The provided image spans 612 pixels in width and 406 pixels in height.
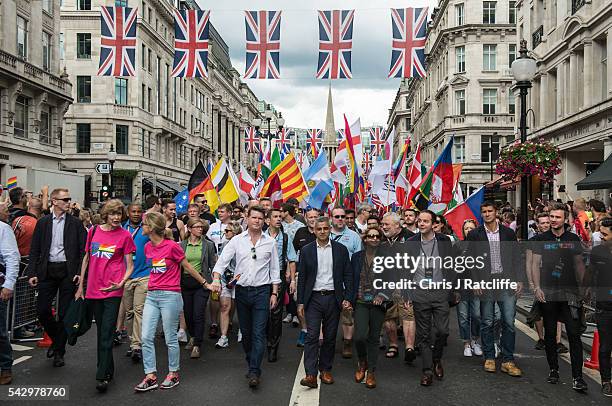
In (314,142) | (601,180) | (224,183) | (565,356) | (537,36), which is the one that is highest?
(537,36)

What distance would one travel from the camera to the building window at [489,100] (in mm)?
49438

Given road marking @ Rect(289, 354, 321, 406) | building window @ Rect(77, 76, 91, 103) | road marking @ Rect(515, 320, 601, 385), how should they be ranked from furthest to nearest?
building window @ Rect(77, 76, 91, 103), road marking @ Rect(515, 320, 601, 385), road marking @ Rect(289, 354, 321, 406)

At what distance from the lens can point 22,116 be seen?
101 ft

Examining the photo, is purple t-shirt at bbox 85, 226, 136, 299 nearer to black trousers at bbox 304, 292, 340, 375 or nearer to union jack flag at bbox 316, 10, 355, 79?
black trousers at bbox 304, 292, 340, 375

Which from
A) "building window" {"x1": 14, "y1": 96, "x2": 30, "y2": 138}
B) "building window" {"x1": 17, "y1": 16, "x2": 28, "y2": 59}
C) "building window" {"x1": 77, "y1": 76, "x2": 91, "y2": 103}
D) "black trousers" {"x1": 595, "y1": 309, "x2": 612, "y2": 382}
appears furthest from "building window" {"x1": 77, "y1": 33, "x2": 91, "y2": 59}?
"black trousers" {"x1": 595, "y1": 309, "x2": 612, "y2": 382}

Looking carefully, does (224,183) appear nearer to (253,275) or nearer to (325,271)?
(253,275)

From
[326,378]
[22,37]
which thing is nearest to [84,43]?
[22,37]

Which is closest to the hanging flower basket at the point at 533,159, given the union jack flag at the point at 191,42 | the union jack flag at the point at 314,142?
the union jack flag at the point at 191,42

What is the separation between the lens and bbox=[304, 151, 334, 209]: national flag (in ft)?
46.9

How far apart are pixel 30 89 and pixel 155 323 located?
29170mm

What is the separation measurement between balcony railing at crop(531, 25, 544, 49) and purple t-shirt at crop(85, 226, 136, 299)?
89.9 ft

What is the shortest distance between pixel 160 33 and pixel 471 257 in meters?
48.6

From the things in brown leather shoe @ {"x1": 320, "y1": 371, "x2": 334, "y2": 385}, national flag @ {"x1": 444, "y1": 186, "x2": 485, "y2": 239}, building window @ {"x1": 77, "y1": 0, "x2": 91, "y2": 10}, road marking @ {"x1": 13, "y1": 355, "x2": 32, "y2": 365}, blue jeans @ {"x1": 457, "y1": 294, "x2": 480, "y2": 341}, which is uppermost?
building window @ {"x1": 77, "y1": 0, "x2": 91, "y2": 10}

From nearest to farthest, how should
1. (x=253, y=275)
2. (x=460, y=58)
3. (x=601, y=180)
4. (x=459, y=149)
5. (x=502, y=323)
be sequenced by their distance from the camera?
(x=253, y=275) < (x=502, y=323) < (x=601, y=180) < (x=459, y=149) < (x=460, y=58)
